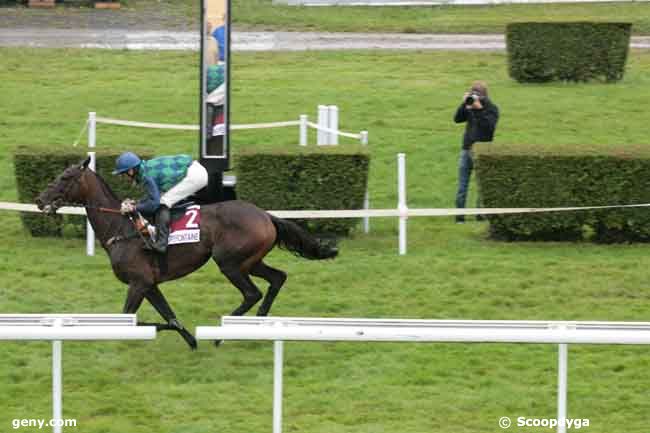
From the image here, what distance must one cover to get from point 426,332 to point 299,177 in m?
6.46

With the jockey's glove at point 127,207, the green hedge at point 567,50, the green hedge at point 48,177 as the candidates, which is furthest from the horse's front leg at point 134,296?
the green hedge at point 567,50

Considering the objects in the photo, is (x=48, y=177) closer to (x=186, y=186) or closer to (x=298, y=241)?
(x=186, y=186)

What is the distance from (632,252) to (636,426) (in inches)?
184

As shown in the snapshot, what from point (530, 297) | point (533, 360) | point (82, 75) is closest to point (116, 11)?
point (82, 75)

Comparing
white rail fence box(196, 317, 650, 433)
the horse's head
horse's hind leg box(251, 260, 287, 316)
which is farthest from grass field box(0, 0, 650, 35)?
white rail fence box(196, 317, 650, 433)

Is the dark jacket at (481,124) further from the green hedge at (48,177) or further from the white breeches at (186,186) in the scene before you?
the white breeches at (186,186)

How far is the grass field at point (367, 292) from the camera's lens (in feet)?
30.6

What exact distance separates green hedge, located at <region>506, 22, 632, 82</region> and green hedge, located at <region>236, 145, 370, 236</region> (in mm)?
6824

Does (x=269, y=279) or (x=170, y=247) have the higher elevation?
(x=170, y=247)

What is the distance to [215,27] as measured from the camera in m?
13.1

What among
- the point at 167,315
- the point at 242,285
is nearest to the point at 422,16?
the point at 242,285

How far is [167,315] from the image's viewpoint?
10602 millimetres

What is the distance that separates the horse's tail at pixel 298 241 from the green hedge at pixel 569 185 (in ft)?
9.82

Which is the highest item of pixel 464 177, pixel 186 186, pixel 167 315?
pixel 186 186
